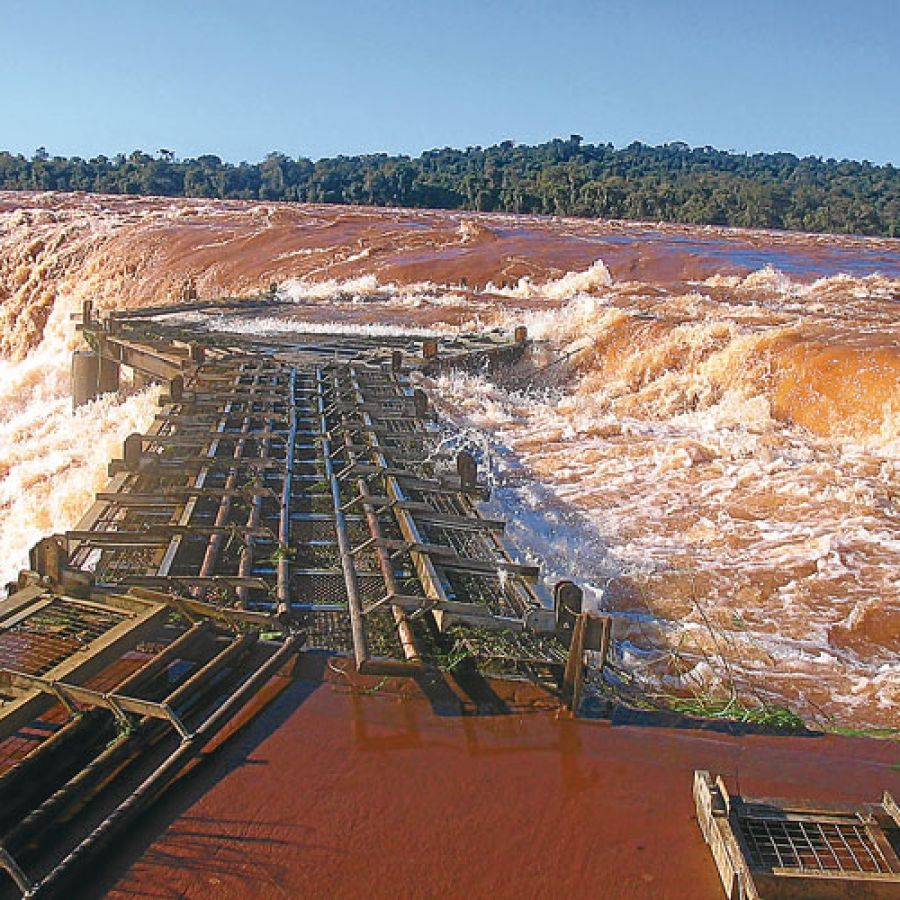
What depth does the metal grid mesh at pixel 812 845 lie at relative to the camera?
12.0ft

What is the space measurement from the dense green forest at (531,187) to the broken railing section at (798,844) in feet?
187

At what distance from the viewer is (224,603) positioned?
18.5 feet

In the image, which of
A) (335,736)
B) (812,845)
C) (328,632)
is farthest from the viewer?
(328,632)

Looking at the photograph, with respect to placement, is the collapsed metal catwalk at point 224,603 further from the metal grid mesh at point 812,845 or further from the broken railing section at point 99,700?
A: the metal grid mesh at point 812,845

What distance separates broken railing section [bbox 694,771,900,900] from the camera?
345 centimetres

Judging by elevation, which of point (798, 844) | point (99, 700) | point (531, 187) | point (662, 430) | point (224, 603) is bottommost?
point (662, 430)

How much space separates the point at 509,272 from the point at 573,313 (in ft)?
23.1

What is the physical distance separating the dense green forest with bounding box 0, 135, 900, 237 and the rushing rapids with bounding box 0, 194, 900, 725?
3350 cm

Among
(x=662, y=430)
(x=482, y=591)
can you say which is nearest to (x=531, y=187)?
(x=662, y=430)

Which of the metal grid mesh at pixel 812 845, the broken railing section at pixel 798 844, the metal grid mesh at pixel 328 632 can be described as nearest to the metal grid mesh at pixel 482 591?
the metal grid mesh at pixel 328 632

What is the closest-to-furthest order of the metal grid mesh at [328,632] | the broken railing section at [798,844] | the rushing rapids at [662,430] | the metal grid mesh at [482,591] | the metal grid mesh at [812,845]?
1. the broken railing section at [798,844]
2. the metal grid mesh at [812,845]
3. the metal grid mesh at [328,632]
4. the metal grid mesh at [482,591]
5. the rushing rapids at [662,430]

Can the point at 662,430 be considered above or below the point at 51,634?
below

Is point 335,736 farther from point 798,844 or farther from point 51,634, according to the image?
point 798,844

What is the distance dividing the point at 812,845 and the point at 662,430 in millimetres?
9283
